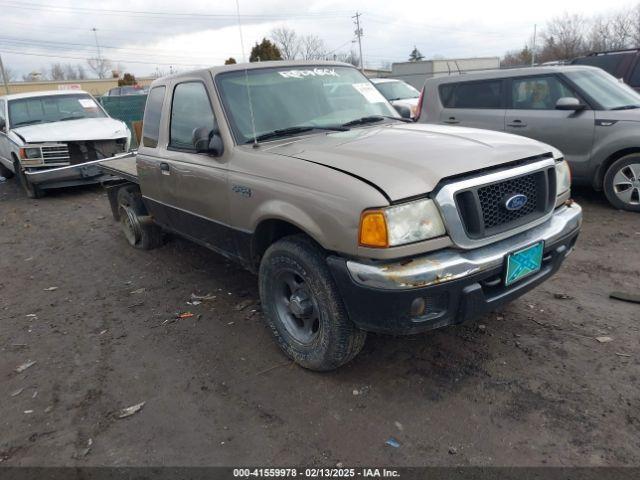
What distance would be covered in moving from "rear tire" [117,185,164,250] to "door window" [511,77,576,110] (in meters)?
5.23

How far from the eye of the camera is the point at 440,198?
2564mm

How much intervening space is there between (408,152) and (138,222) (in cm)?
396

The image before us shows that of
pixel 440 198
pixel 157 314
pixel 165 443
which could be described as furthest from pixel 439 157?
pixel 157 314

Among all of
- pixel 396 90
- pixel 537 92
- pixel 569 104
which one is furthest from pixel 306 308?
pixel 396 90

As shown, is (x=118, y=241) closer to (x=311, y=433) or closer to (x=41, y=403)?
(x=41, y=403)

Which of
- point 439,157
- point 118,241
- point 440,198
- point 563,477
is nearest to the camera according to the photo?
point 563,477

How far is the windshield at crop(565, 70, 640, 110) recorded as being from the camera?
6.32m

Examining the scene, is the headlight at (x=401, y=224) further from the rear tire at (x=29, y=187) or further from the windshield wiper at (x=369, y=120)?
the rear tire at (x=29, y=187)

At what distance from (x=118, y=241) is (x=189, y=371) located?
3747mm

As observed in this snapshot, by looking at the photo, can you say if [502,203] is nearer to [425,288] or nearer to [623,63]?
[425,288]

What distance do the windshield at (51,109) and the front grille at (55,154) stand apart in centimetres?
138

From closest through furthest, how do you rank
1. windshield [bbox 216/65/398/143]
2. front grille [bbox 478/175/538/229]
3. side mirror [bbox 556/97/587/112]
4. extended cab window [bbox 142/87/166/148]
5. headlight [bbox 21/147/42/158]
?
front grille [bbox 478/175/538/229] → windshield [bbox 216/65/398/143] → extended cab window [bbox 142/87/166/148] → side mirror [bbox 556/97/587/112] → headlight [bbox 21/147/42/158]

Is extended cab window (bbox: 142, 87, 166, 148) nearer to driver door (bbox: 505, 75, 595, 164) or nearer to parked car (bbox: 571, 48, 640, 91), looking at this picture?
driver door (bbox: 505, 75, 595, 164)

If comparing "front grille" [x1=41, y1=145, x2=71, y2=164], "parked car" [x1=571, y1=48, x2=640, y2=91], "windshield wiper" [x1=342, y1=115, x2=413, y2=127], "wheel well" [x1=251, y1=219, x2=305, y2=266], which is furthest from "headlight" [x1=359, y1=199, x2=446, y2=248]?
"parked car" [x1=571, y1=48, x2=640, y2=91]
